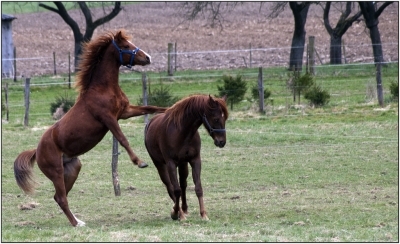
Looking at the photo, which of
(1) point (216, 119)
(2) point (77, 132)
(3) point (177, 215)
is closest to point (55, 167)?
(2) point (77, 132)

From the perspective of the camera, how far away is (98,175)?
553 inches

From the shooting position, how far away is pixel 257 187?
480 inches

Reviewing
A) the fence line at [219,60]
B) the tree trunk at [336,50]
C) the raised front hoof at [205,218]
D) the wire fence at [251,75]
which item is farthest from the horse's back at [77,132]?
the tree trunk at [336,50]

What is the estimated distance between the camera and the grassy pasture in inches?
319

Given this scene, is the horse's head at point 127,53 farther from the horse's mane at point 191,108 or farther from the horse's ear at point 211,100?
the horse's ear at point 211,100

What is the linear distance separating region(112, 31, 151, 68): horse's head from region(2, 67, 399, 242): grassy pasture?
1.95 metres

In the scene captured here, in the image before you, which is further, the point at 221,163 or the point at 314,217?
the point at 221,163

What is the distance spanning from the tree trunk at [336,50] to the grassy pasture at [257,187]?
39.1ft

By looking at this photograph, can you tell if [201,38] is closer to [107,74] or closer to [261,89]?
[261,89]

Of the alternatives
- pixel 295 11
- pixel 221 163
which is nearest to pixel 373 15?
pixel 295 11

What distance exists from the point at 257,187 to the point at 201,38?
34971mm

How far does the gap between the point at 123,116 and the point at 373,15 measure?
2440 cm

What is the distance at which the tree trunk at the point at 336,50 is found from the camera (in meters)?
34.3

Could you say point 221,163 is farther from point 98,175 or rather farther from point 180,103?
point 180,103
